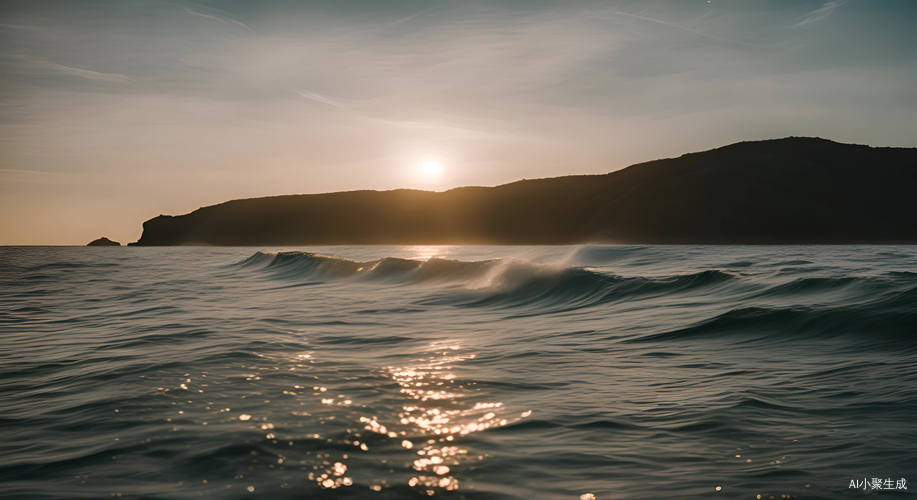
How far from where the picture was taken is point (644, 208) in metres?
128

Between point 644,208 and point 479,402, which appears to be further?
point 644,208

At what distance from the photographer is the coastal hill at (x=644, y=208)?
116 meters

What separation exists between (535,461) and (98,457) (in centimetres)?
332

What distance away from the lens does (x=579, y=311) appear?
15.2 meters

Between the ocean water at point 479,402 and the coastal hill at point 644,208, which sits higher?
the coastal hill at point 644,208

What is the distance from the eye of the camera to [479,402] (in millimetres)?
6523

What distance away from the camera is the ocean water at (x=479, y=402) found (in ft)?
14.5

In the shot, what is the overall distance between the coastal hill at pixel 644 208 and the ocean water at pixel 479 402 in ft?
357

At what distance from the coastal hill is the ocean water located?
109 m

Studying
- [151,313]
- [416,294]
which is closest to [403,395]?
[151,313]

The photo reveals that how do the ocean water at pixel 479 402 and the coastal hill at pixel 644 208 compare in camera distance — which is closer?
the ocean water at pixel 479 402

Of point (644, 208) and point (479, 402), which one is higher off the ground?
point (644, 208)

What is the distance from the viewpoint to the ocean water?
4410 mm

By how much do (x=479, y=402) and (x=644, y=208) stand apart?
126978mm
